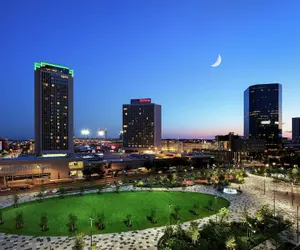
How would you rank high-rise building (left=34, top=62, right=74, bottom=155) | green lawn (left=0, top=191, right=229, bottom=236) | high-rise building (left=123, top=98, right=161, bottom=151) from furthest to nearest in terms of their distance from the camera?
high-rise building (left=123, top=98, right=161, bottom=151) < high-rise building (left=34, top=62, right=74, bottom=155) < green lawn (left=0, top=191, right=229, bottom=236)

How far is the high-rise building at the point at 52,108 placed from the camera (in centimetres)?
7950

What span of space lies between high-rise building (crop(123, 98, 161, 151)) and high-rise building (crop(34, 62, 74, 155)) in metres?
65.3

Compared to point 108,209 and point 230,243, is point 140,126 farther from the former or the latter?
point 230,243

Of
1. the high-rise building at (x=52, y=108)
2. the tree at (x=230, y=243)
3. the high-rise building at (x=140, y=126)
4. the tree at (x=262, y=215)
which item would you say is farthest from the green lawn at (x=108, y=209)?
the high-rise building at (x=140, y=126)

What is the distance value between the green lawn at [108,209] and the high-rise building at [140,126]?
103m

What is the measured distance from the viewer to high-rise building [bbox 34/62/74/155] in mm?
79500

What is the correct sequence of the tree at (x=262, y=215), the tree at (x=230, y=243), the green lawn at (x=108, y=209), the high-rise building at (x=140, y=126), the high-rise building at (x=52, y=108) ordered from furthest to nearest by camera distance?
the high-rise building at (x=140, y=126) < the high-rise building at (x=52, y=108) < the green lawn at (x=108, y=209) < the tree at (x=262, y=215) < the tree at (x=230, y=243)

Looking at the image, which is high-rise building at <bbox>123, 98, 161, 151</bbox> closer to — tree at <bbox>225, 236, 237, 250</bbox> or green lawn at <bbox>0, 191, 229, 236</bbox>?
green lawn at <bbox>0, 191, 229, 236</bbox>

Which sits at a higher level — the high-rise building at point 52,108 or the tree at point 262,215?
the high-rise building at point 52,108

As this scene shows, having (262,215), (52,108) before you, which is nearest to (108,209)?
(262,215)

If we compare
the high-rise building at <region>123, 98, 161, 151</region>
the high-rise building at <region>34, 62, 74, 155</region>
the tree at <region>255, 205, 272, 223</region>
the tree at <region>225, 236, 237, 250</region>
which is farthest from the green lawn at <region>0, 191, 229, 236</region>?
the high-rise building at <region>123, 98, 161, 151</region>

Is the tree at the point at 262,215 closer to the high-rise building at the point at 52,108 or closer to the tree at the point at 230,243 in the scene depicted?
the tree at the point at 230,243

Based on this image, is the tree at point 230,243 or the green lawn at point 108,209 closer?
the tree at point 230,243

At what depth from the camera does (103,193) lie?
44000 mm
